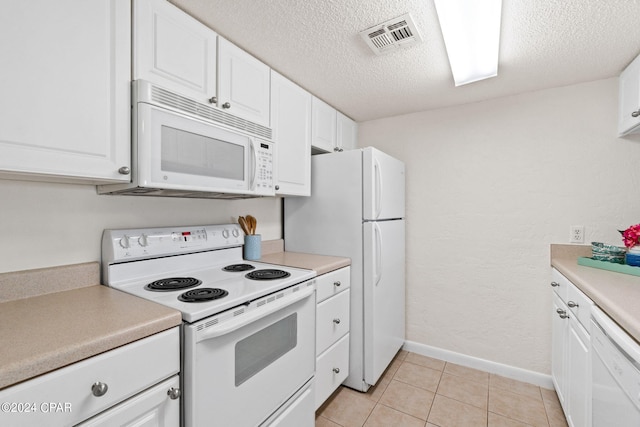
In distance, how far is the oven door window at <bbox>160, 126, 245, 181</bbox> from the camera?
1.25 meters

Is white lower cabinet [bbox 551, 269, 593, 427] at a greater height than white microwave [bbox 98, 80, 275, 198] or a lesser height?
lesser

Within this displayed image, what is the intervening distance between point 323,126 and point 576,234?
6.67 ft

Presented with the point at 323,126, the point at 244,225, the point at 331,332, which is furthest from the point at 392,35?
the point at 331,332

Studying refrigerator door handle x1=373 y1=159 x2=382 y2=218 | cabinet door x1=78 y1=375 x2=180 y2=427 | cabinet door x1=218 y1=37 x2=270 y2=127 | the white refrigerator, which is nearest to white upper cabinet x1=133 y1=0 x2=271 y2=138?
cabinet door x1=218 y1=37 x2=270 y2=127

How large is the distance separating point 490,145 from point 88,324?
8.89 feet

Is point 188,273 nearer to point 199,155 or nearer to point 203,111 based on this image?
point 199,155

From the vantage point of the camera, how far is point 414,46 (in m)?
1.62

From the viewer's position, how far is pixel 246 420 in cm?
116

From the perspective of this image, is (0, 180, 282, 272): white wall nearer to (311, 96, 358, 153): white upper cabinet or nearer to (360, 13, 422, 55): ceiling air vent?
(311, 96, 358, 153): white upper cabinet

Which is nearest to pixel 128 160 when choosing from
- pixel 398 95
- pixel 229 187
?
pixel 229 187

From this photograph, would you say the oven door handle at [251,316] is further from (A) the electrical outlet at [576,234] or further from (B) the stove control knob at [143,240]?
(A) the electrical outlet at [576,234]

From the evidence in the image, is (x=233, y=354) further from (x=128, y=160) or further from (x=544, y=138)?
(x=544, y=138)

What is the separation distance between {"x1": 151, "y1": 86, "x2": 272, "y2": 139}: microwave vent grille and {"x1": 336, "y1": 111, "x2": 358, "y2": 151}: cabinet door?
3.38 feet

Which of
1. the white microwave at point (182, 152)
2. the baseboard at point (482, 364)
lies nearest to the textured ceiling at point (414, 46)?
the white microwave at point (182, 152)
